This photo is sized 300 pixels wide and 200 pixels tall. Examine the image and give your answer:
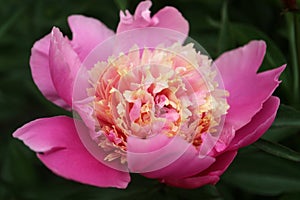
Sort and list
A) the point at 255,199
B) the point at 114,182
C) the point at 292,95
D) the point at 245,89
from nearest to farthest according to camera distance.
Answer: the point at 114,182 → the point at 245,89 → the point at 292,95 → the point at 255,199

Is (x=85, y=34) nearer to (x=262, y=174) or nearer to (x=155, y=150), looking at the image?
(x=155, y=150)

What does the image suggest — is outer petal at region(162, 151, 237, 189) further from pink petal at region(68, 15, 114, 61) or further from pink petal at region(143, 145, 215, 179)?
pink petal at region(68, 15, 114, 61)

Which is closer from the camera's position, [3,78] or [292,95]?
[292,95]

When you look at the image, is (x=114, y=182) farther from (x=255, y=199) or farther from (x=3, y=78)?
(x=3, y=78)

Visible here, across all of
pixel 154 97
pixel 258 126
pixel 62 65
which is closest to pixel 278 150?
pixel 258 126

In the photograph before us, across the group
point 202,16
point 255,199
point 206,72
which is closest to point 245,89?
point 206,72

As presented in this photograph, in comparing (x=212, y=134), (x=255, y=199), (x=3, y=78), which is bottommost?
(x=255, y=199)
